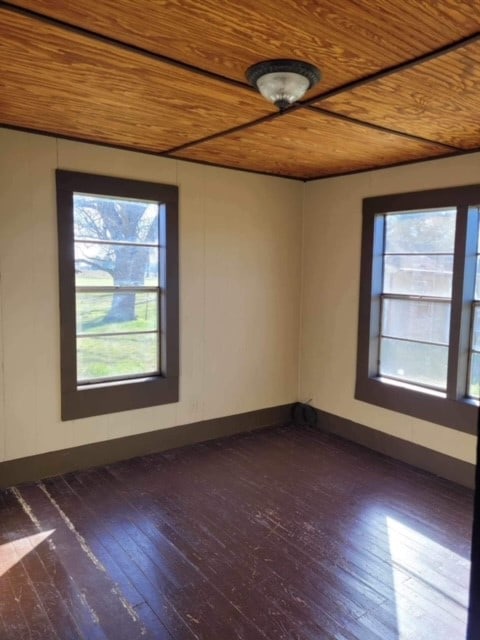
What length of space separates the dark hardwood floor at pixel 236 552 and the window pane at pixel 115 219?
73.9 inches

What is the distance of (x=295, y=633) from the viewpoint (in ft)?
6.95

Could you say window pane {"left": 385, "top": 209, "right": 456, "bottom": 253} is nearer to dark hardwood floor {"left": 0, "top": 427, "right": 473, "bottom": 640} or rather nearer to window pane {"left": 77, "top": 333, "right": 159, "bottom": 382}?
dark hardwood floor {"left": 0, "top": 427, "right": 473, "bottom": 640}

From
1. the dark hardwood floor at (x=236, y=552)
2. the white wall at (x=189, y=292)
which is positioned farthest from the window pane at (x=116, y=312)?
the dark hardwood floor at (x=236, y=552)

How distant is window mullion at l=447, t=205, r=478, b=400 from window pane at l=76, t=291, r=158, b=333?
243 cm

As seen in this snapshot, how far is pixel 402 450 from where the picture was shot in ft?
13.3

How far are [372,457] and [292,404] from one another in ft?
3.70

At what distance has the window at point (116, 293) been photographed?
11.7ft

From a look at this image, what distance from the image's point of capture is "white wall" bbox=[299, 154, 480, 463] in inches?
153

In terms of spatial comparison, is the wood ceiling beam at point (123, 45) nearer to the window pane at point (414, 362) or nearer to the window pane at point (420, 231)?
the window pane at point (420, 231)

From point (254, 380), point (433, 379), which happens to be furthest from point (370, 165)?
point (254, 380)

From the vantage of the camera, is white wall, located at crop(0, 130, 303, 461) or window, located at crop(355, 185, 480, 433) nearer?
white wall, located at crop(0, 130, 303, 461)

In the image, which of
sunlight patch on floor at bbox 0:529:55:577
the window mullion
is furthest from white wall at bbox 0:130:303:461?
the window mullion

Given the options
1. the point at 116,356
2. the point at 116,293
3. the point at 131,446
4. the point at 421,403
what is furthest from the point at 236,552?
the point at 116,293

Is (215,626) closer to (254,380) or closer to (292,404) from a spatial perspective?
(254,380)
